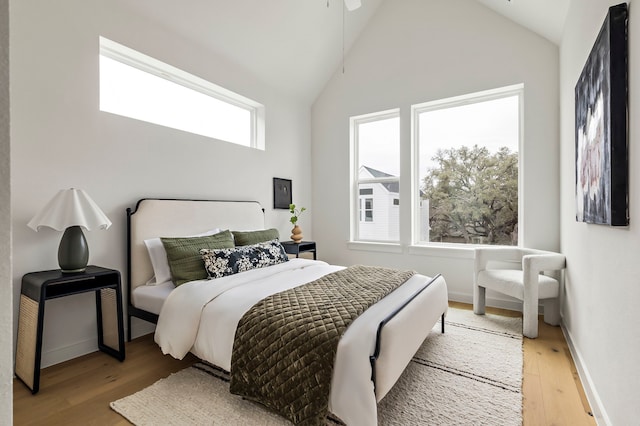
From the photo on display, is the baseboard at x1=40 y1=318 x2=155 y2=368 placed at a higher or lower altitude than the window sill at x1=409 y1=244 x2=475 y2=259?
lower

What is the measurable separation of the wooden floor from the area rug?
0.29 ft

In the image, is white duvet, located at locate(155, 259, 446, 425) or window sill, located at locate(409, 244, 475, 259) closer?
white duvet, located at locate(155, 259, 446, 425)

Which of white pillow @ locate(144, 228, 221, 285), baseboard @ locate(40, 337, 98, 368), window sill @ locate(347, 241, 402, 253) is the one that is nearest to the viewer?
baseboard @ locate(40, 337, 98, 368)

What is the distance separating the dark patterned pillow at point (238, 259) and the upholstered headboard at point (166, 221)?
1.68 ft

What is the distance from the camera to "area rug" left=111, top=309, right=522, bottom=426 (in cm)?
165

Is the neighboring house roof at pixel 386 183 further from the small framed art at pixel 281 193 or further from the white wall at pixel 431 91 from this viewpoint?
the small framed art at pixel 281 193

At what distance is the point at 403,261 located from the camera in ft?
13.5

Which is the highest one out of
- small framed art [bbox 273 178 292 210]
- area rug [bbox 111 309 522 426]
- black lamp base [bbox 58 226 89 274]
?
small framed art [bbox 273 178 292 210]

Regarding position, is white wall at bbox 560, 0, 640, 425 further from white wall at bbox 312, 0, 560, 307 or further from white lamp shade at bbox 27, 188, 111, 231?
white lamp shade at bbox 27, 188, 111, 231

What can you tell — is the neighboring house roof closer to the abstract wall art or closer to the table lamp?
the abstract wall art

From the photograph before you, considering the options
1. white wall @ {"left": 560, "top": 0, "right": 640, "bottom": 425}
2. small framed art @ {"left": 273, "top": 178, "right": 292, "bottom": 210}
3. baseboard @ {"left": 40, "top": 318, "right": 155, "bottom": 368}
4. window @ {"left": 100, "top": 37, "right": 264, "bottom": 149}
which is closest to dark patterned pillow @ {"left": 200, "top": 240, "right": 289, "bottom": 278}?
baseboard @ {"left": 40, "top": 318, "right": 155, "bottom": 368}

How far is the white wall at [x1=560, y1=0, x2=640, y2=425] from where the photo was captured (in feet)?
4.20

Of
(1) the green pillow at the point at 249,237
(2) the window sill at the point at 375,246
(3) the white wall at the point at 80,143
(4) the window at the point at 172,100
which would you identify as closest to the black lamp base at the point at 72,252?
(3) the white wall at the point at 80,143

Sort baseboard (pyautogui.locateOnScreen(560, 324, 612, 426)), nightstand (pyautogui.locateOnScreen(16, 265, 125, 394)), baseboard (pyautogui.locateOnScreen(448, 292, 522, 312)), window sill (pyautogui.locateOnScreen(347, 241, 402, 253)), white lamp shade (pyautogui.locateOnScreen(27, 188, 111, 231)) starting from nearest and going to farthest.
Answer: baseboard (pyautogui.locateOnScreen(560, 324, 612, 426))
nightstand (pyautogui.locateOnScreen(16, 265, 125, 394))
white lamp shade (pyautogui.locateOnScreen(27, 188, 111, 231))
baseboard (pyautogui.locateOnScreen(448, 292, 522, 312))
window sill (pyautogui.locateOnScreen(347, 241, 402, 253))
